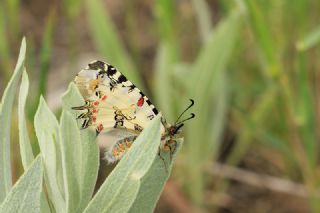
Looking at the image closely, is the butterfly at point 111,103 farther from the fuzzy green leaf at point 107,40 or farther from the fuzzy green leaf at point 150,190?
the fuzzy green leaf at point 107,40

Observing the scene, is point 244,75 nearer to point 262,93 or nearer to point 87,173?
point 262,93

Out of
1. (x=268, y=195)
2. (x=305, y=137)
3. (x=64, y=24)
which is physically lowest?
(x=268, y=195)

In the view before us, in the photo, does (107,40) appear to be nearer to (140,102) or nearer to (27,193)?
(140,102)

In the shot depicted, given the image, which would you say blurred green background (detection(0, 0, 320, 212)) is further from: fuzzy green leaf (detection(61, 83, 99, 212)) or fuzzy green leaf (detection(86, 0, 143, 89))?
fuzzy green leaf (detection(61, 83, 99, 212))

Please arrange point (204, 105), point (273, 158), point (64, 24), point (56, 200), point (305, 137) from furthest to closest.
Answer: point (64, 24) < point (273, 158) < point (204, 105) < point (305, 137) < point (56, 200)

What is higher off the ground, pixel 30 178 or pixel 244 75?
pixel 30 178

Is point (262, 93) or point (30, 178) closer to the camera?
point (30, 178)

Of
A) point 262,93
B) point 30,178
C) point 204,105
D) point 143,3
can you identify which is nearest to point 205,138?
point 204,105
